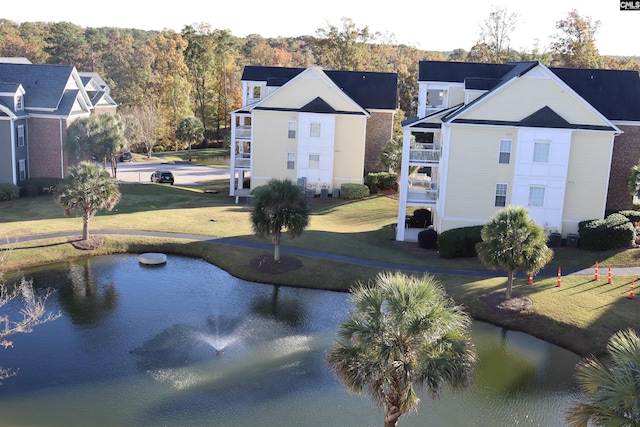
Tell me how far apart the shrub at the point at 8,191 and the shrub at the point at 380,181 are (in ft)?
93.7

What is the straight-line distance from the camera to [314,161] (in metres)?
53.8

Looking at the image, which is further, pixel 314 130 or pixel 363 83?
pixel 363 83

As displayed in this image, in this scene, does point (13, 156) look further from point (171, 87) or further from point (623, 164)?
point (623, 164)

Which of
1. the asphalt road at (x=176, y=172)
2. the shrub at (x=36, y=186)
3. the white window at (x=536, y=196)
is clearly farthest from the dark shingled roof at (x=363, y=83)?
the white window at (x=536, y=196)

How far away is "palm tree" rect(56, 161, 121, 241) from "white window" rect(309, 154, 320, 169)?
64.8 ft

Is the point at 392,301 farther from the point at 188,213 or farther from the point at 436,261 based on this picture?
the point at 188,213

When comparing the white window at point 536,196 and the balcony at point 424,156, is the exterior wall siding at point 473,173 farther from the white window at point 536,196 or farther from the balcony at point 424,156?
the balcony at point 424,156

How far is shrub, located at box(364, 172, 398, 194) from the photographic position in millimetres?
54656

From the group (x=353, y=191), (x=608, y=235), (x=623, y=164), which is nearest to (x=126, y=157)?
(x=353, y=191)

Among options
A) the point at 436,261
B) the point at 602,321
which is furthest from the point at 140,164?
the point at 602,321

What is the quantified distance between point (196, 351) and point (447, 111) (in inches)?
1009

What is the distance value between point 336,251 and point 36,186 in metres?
28.4

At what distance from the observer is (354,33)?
Result: 88188mm

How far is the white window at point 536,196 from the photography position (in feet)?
127
